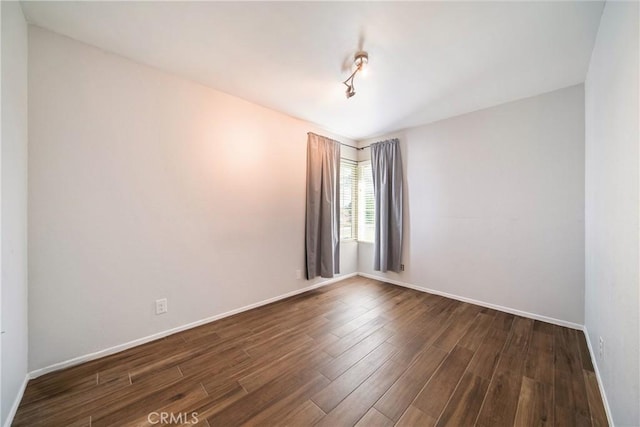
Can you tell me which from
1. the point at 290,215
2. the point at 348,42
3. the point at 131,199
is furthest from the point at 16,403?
the point at 348,42

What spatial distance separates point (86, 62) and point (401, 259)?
4220 mm

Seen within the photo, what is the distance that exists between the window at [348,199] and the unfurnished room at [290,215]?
A: 1.13m

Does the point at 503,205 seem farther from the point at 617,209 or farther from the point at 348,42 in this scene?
the point at 348,42

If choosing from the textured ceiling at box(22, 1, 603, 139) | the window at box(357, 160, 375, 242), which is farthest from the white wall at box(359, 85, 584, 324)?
the window at box(357, 160, 375, 242)

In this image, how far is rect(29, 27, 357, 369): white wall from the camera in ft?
5.44

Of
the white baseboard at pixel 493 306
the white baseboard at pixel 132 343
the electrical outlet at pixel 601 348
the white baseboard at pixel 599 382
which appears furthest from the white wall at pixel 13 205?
the white baseboard at pixel 493 306

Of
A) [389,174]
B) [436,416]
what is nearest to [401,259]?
[389,174]

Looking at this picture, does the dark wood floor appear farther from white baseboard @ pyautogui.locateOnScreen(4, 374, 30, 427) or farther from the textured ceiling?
the textured ceiling

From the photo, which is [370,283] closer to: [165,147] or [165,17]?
[165,147]

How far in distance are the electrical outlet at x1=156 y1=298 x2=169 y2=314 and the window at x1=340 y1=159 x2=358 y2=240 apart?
2678 millimetres

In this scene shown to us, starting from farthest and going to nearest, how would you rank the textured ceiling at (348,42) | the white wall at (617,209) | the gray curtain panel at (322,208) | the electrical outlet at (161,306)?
the gray curtain panel at (322,208) → the electrical outlet at (161,306) → the textured ceiling at (348,42) → the white wall at (617,209)

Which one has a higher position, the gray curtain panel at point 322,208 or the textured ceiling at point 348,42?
the textured ceiling at point 348,42

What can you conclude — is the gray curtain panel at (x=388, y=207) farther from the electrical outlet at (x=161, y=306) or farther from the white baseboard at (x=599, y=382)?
the electrical outlet at (x=161, y=306)

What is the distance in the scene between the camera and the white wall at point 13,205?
→ 4.13 ft
